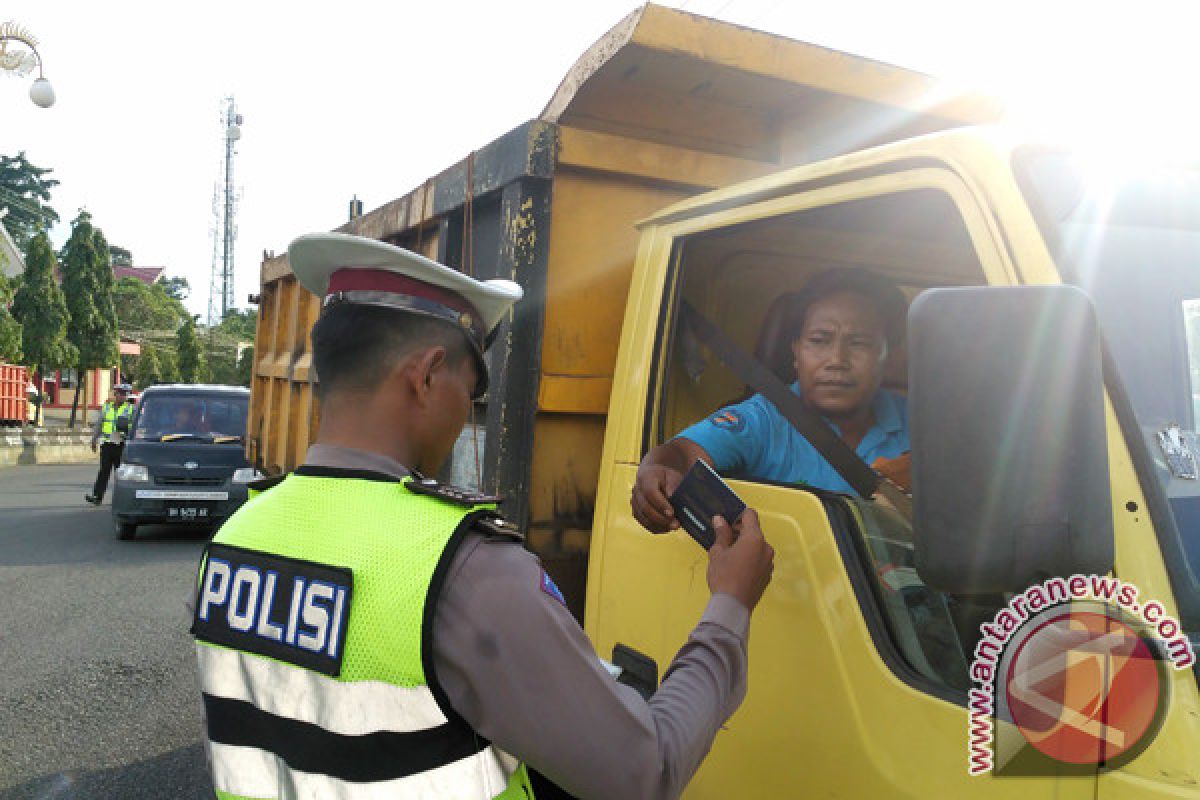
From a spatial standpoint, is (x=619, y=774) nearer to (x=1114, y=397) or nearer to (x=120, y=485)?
(x=1114, y=397)

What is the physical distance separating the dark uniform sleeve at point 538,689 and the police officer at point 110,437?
481 inches

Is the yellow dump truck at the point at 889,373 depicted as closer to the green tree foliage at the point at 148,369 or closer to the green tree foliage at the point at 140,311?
the green tree foliage at the point at 148,369

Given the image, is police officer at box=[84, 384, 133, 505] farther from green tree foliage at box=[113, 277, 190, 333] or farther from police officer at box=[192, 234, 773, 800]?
green tree foliage at box=[113, 277, 190, 333]

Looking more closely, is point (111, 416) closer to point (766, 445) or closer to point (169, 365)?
point (766, 445)

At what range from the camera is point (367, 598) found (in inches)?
44.4

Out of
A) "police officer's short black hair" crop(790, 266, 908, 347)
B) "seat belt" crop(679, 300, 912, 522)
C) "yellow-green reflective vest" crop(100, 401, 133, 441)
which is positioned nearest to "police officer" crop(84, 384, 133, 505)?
"yellow-green reflective vest" crop(100, 401, 133, 441)

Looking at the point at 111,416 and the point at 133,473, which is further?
the point at 111,416

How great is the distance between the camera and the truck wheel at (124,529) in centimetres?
944

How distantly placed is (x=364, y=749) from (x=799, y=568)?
869 millimetres

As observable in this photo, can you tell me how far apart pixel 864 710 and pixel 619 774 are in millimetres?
570

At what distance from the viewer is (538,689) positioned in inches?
42.6

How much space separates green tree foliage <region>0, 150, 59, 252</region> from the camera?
4747cm

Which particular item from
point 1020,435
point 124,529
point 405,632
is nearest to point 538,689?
point 405,632

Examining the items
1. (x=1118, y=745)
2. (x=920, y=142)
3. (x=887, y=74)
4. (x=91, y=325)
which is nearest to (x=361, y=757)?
(x=1118, y=745)
